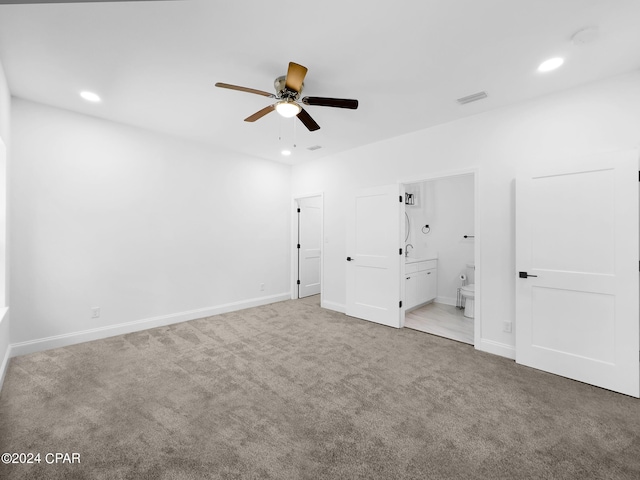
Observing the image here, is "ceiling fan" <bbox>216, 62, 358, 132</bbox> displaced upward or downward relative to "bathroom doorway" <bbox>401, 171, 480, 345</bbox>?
upward

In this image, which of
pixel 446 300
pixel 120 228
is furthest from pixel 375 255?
pixel 120 228

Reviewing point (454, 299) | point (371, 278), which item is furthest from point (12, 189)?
point (454, 299)

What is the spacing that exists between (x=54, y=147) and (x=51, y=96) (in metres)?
0.58

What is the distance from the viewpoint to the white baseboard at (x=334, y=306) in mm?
4893

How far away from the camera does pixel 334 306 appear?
502cm

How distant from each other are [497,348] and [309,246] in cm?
388

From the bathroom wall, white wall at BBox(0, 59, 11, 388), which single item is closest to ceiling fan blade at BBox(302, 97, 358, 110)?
white wall at BBox(0, 59, 11, 388)

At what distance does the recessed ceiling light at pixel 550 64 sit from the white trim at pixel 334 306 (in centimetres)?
384

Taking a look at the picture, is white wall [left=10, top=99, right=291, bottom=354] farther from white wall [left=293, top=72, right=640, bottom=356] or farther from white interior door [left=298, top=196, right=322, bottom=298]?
white wall [left=293, top=72, right=640, bottom=356]

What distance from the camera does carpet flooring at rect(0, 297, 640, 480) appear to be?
5.43 ft

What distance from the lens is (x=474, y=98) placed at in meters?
3.00

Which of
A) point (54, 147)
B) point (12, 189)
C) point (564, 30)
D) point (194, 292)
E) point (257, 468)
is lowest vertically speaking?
point (257, 468)

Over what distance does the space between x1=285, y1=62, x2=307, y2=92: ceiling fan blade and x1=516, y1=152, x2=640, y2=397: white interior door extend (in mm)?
2456

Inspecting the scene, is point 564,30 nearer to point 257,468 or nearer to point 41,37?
point 257,468
